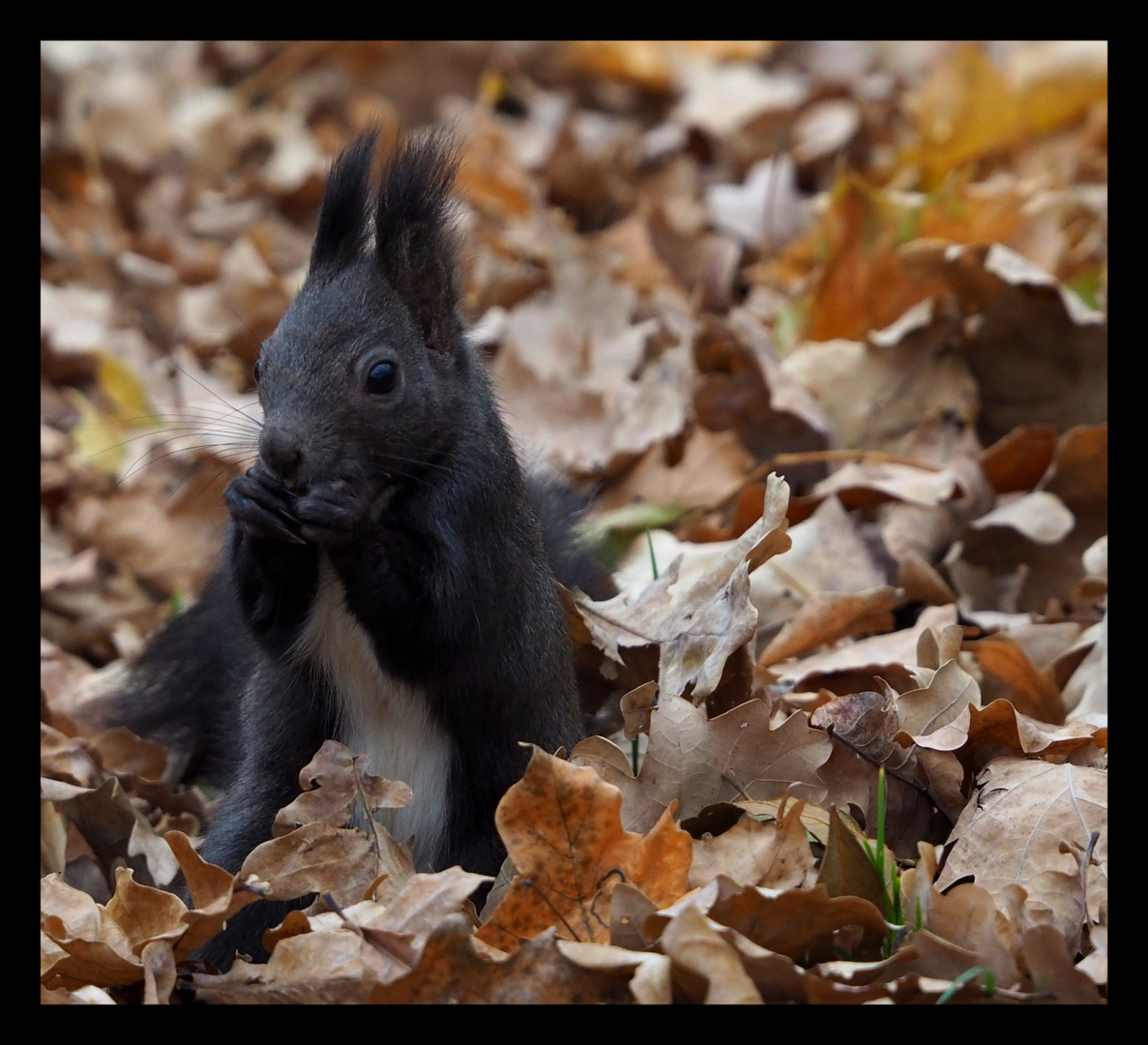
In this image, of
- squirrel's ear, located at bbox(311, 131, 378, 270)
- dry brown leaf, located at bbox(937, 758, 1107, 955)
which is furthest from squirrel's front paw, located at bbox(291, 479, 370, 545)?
dry brown leaf, located at bbox(937, 758, 1107, 955)

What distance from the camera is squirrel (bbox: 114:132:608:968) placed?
7.93 feet

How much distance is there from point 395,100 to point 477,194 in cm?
134

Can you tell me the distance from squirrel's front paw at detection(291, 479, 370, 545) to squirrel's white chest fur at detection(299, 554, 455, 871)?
0.69ft

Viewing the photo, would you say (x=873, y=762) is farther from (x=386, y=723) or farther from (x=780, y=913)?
(x=386, y=723)

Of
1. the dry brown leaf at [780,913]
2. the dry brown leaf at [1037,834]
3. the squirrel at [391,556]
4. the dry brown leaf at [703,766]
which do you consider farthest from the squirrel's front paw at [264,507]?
the dry brown leaf at [1037,834]

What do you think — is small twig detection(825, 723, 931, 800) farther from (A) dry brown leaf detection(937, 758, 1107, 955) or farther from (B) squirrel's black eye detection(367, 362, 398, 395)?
(B) squirrel's black eye detection(367, 362, 398, 395)

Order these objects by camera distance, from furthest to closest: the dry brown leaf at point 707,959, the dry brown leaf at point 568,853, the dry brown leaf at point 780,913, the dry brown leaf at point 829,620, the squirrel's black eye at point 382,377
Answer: the dry brown leaf at point 829,620 < the squirrel's black eye at point 382,377 < the dry brown leaf at point 568,853 < the dry brown leaf at point 780,913 < the dry brown leaf at point 707,959

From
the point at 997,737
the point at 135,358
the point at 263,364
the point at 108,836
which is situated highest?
the point at 263,364

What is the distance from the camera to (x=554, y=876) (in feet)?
6.88

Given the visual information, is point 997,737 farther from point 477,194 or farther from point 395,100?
point 395,100

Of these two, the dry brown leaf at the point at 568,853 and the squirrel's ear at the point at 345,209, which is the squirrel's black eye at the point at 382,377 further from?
the dry brown leaf at the point at 568,853

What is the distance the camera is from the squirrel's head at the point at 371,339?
241 cm

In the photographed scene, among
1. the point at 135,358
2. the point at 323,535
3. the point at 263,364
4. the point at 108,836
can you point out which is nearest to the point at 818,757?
the point at 323,535

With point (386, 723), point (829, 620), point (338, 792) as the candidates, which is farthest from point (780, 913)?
point (829, 620)
